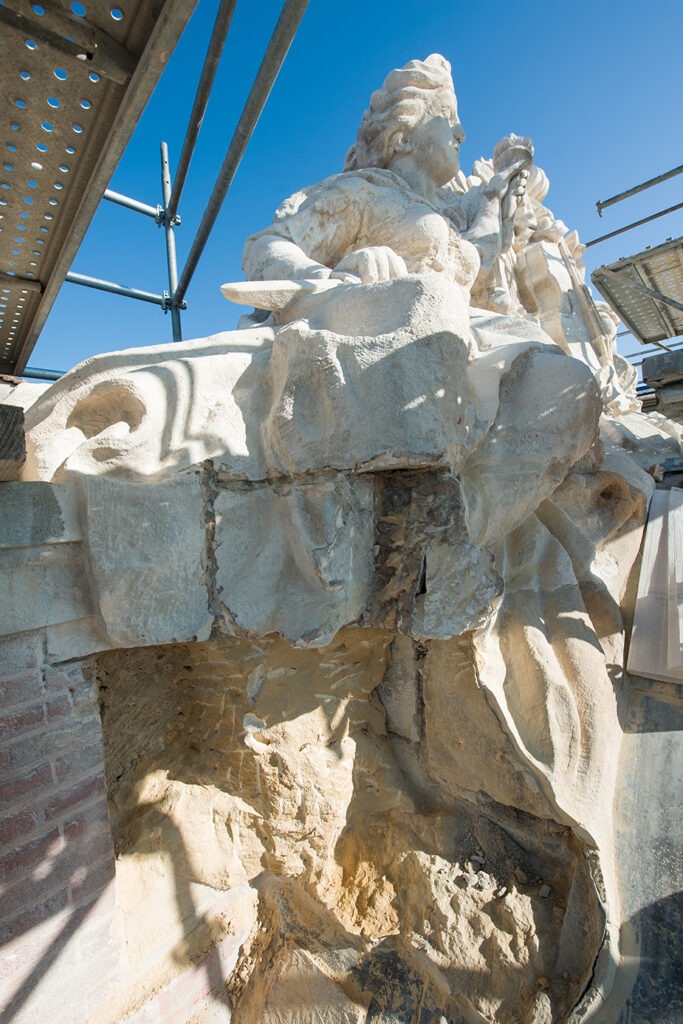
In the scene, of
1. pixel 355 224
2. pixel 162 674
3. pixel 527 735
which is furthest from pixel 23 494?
pixel 355 224

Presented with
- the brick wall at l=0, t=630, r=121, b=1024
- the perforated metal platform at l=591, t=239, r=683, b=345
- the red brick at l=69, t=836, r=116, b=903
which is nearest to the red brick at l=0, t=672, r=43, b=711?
the brick wall at l=0, t=630, r=121, b=1024

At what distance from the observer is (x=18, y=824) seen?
120cm

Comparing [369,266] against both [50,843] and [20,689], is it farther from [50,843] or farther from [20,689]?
[50,843]

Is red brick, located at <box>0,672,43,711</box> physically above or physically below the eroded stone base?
above

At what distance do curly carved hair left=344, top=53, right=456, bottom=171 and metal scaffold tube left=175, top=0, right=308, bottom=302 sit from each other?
172 centimetres

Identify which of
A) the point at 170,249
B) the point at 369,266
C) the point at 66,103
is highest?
the point at 170,249

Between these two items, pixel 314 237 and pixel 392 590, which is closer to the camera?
pixel 392 590

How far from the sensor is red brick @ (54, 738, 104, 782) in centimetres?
127

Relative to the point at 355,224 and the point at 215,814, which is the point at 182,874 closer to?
the point at 215,814

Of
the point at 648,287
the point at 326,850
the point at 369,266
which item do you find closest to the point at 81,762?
the point at 326,850

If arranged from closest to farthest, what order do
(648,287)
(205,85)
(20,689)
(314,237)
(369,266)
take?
1. (20,689)
2. (205,85)
3. (369,266)
4. (314,237)
5. (648,287)

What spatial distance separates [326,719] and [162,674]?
2.10 ft

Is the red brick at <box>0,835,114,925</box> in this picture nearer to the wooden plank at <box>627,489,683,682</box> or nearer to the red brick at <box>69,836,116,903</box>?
the red brick at <box>69,836,116,903</box>

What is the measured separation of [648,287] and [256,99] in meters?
3.05
